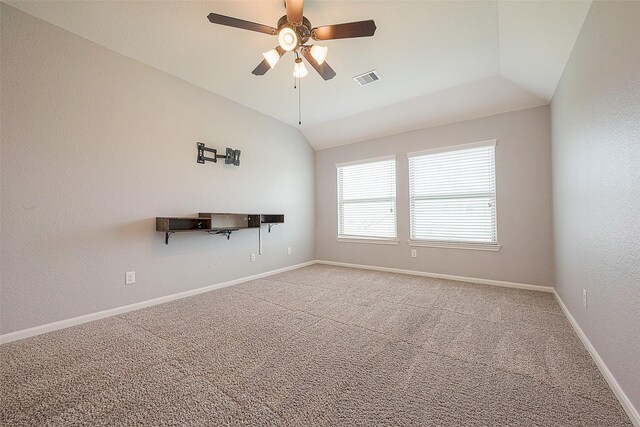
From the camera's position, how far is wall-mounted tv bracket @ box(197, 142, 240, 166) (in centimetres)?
344

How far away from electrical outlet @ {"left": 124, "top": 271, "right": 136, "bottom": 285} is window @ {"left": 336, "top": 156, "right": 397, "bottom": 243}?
3.45 m

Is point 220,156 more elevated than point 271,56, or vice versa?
point 271,56

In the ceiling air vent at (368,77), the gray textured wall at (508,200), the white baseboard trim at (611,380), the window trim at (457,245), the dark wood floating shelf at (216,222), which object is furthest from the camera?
the window trim at (457,245)

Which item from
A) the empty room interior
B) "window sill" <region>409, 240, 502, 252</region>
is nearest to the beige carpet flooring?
the empty room interior

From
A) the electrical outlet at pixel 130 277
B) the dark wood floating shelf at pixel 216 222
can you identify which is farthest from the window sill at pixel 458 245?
the electrical outlet at pixel 130 277

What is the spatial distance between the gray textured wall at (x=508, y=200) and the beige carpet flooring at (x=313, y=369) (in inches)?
35.5

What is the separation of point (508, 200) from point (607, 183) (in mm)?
2215

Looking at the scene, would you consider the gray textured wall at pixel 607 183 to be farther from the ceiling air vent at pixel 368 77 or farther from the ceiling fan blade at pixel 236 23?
the ceiling fan blade at pixel 236 23

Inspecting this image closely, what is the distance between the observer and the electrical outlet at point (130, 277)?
2.78 m

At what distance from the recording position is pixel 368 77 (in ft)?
10.6

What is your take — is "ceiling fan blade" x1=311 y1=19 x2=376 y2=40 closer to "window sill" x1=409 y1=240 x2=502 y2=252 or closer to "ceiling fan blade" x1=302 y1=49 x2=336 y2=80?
"ceiling fan blade" x1=302 y1=49 x2=336 y2=80

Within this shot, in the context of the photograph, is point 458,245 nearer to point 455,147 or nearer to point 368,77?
point 455,147

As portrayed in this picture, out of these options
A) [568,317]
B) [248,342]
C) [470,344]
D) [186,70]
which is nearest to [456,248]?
[568,317]

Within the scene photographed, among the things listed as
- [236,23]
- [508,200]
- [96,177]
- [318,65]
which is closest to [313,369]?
[318,65]
